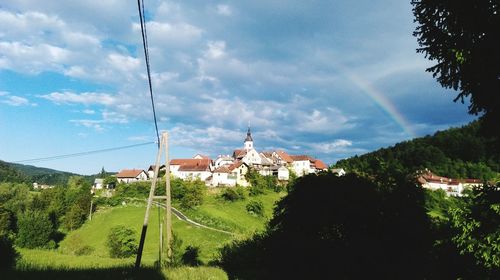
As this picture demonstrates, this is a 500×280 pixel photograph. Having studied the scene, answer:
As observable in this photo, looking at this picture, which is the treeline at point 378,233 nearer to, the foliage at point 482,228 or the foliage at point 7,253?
the foliage at point 482,228

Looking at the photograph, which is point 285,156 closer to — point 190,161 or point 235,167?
point 190,161

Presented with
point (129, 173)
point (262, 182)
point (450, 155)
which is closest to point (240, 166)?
point (262, 182)

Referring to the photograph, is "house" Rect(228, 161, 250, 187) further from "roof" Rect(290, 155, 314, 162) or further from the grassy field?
"roof" Rect(290, 155, 314, 162)

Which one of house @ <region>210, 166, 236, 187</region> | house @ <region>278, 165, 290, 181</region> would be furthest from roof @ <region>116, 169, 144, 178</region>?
house @ <region>278, 165, 290, 181</region>

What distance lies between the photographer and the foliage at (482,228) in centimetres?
1041

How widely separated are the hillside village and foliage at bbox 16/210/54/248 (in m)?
42.3

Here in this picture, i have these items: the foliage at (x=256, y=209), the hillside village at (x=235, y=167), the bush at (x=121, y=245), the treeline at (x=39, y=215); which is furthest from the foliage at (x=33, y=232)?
the hillside village at (x=235, y=167)

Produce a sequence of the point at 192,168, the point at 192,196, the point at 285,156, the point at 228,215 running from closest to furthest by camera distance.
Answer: the point at 228,215 < the point at 192,196 < the point at 192,168 < the point at 285,156

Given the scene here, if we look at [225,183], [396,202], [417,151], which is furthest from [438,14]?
[417,151]

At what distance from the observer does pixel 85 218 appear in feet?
246

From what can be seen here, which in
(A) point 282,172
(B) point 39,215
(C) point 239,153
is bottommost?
(B) point 39,215

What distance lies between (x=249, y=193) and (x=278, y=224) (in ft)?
241

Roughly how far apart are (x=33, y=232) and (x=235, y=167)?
57.7 metres

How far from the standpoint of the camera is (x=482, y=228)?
11.2 metres
